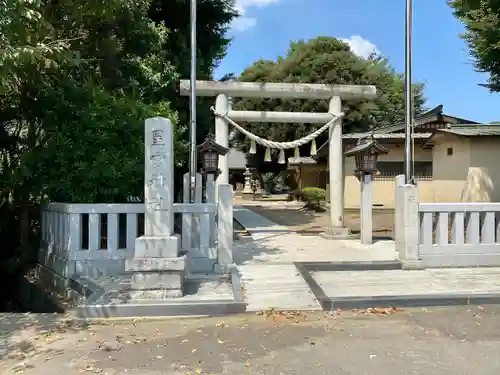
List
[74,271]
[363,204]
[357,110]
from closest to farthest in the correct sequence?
[74,271], [363,204], [357,110]

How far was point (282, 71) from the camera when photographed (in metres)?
28.6

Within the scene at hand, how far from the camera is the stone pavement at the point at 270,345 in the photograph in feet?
13.1

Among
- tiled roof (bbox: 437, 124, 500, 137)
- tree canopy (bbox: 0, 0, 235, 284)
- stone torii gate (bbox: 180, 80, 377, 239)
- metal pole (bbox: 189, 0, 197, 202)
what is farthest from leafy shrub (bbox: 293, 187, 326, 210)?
tree canopy (bbox: 0, 0, 235, 284)

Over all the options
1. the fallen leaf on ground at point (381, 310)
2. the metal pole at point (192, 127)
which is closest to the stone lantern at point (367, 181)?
the metal pole at point (192, 127)

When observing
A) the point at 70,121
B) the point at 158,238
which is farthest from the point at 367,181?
the point at 70,121

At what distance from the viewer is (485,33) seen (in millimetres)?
11352

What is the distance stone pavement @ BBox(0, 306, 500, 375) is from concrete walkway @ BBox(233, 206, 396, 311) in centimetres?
56

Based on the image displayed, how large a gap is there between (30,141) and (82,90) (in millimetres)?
1512

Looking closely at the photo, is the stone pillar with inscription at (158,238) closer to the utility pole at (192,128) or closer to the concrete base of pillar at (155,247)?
the concrete base of pillar at (155,247)

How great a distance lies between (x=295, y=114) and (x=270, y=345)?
8345 mm

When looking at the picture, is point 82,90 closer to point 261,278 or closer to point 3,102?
point 3,102

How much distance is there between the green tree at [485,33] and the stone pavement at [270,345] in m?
7.02

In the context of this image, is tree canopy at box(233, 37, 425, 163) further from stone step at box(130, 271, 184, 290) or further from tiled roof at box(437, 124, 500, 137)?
stone step at box(130, 271, 184, 290)

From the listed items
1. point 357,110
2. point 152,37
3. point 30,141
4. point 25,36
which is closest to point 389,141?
point 357,110
